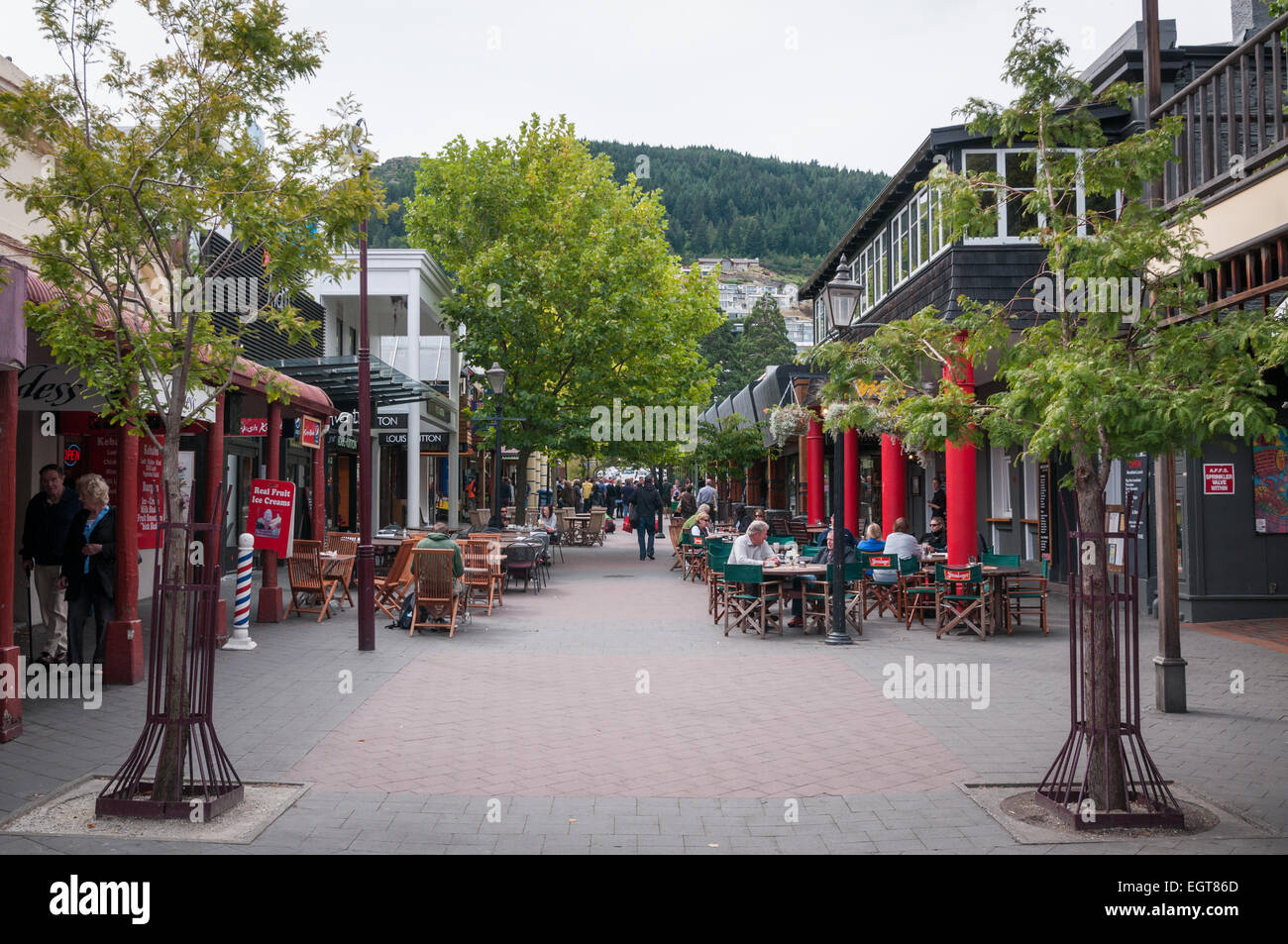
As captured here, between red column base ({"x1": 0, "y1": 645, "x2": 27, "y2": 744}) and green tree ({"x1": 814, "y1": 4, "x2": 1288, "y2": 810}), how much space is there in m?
5.49

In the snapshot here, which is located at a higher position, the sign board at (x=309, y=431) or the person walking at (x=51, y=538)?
the sign board at (x=309, y=431)

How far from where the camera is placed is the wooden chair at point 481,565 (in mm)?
14395

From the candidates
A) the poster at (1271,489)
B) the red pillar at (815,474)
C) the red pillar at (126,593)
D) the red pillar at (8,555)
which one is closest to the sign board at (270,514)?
the red pillar at (126,593)

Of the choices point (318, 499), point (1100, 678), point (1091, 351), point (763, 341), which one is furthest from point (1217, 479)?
point (763, 341)

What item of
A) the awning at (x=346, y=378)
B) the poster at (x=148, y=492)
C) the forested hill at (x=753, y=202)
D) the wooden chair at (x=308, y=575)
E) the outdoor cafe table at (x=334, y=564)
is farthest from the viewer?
the forested hill at (x=753, y=202)

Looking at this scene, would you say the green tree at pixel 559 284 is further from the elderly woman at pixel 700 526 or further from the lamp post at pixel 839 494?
the lamp post at pixel 839 494

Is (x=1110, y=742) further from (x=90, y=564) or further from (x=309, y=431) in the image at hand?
(x=309, y=431)

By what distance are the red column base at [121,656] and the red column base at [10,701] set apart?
6.23ft

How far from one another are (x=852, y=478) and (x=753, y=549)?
37.8 ft

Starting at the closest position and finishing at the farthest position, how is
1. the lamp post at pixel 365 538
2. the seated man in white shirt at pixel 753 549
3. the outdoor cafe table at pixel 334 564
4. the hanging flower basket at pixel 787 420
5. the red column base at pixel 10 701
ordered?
1. the red column base at pixel 10 701
2. the lamp post at pixel 365 538
3. the seated man in white shirt at pixel 753 549
4. the outdoor cafe table at pixel 334 564
5. the hanging flower basket at pixel 787 420

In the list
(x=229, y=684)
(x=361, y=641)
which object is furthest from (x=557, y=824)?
(x=361, y=641)

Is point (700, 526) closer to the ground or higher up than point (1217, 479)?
closer to the ground

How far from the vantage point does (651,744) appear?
22.7 ft

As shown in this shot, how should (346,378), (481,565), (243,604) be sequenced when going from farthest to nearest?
(481,565) → (346,378) → (243,604)
